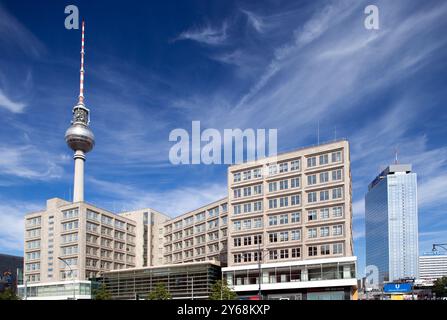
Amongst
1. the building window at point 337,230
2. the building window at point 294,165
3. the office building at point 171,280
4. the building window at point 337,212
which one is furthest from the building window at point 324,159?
the office building at point 171,280

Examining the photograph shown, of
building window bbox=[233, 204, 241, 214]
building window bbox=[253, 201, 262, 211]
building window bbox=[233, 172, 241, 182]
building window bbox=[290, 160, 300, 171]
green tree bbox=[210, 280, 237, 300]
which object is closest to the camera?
green tree bbox=[210, 280, 237, 300]

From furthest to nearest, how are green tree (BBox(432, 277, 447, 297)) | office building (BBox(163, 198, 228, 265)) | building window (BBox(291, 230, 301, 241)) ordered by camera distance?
1. green tree (BBox(432, 277, 447, 297))
2. office building (BBox(163, 198, 228, 265))
3. building window (BBox(291, 230, 301, 241))

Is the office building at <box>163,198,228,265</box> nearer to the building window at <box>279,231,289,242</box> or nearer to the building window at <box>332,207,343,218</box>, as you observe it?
the building window at <box>279,231,289,242</box>

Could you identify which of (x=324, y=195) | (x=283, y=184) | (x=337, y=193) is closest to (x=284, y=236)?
(x=283, y=184)

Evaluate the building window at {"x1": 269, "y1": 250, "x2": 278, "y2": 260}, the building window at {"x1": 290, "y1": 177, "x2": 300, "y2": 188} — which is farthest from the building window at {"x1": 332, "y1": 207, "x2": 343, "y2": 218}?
the building window at {"x1": 269, "y1": 250, "x2": 278, "y2": 260}

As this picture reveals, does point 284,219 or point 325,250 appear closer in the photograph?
point 325,250

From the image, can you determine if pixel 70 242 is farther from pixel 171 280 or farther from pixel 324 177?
pixel 324 177

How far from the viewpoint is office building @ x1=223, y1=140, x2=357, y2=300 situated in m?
94.1

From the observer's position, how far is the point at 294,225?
333 feet


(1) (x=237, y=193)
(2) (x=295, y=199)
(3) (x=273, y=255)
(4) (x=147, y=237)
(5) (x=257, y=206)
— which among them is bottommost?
(3) (x=273, y=255)

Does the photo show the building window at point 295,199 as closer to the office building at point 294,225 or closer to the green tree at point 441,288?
the office building at point 294,225

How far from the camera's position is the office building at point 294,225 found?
→ 94.1 meters
